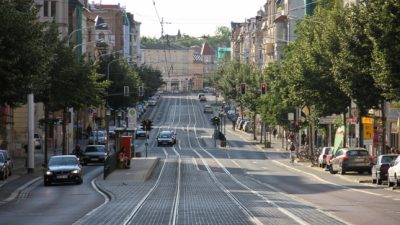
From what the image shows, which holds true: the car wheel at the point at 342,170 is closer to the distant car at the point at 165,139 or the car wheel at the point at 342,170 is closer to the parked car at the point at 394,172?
the parked car at the point at 394,172

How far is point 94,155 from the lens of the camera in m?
69.9

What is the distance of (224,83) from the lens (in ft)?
517

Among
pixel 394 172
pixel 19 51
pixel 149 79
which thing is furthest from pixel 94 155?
pixel 149 79

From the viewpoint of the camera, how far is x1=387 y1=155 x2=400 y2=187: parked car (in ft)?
129

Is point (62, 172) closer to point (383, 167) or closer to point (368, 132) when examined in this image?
point (383, 167)

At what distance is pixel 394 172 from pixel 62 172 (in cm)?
1546

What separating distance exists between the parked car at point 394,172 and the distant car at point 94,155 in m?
32.4

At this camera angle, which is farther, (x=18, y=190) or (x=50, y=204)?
(x=18, y=190)

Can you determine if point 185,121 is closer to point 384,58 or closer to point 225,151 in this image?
point 225,151

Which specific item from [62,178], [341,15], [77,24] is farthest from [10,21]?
[77,24]

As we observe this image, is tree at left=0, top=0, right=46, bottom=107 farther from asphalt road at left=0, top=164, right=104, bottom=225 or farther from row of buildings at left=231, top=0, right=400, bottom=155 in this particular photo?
row of buildings at left=231, top=0, right=400, bottom=155

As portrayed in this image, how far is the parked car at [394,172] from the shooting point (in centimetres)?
3931

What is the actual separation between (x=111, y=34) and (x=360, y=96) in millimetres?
136716

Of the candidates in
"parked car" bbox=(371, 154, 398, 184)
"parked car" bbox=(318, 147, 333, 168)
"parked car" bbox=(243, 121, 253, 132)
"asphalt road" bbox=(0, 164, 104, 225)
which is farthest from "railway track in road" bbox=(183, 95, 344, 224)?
"parked car" bbox=(243, 121, 253, 132)
